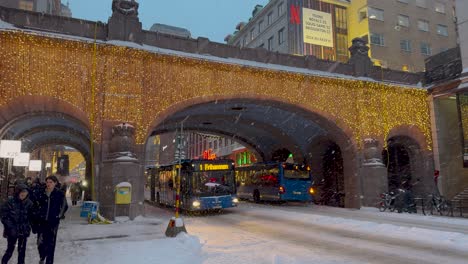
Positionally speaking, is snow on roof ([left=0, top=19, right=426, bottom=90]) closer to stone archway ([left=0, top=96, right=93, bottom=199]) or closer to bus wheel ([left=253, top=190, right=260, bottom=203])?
stone archway ([left=0, top=96, right=93, bottom=199])

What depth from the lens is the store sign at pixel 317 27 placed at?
44.5 meters

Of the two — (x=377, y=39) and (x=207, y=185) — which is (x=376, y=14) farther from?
(x=207, y=185)

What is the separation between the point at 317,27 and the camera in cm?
4531

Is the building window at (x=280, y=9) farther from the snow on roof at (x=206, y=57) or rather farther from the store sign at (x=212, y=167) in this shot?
the store sign at (x=212, y=167)

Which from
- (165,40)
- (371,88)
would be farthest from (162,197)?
(371,88)

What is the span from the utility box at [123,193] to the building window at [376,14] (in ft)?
129

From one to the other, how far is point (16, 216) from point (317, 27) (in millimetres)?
43578

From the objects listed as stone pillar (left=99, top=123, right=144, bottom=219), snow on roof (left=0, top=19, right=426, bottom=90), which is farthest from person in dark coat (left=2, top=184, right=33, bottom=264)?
snow on roof (left=0, top=19, right=426, bottom=90)

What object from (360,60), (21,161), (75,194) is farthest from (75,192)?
(360,60)

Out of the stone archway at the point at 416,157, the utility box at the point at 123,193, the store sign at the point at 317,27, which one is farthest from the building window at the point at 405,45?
the utility box at the point at 123,193

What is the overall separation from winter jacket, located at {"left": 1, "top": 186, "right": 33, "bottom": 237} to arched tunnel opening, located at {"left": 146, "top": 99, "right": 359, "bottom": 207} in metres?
12.1

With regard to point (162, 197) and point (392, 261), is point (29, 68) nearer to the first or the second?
point (162, 197)

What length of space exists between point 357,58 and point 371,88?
2188 millimetres

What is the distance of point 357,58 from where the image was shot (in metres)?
24.0
